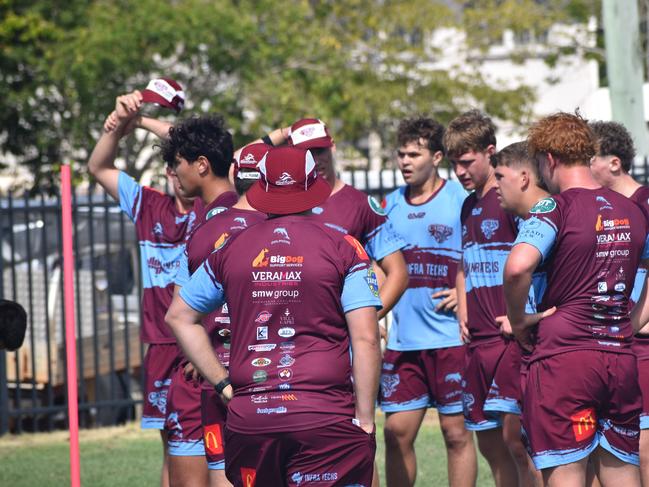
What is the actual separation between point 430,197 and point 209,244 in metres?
2.36

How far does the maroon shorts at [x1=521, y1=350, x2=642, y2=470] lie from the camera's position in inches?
202

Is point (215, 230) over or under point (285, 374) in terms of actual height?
over

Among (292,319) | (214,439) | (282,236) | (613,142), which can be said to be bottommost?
(214,439)

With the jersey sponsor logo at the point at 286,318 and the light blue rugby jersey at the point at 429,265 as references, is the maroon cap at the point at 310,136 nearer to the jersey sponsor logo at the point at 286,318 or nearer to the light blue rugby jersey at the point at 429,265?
the light blue rugby jersey at the point at 429,265

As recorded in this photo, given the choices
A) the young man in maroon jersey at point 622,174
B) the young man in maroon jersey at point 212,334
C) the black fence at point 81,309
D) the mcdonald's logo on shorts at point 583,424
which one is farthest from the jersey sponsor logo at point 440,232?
the black fence at point 81,309

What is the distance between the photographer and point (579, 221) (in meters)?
5.07

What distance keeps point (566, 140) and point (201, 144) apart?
1942 millimetres

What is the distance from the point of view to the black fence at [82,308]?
1136 cm

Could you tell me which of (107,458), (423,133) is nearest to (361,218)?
(423,133)

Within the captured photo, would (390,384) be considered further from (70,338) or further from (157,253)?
(70,338)

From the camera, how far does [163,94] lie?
6836 mm

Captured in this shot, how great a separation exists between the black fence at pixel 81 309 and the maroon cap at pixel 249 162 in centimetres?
554

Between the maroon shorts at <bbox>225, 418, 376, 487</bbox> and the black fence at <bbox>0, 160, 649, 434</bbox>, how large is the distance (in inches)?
272

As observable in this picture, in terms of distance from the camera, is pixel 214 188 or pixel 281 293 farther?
pixel 214 188
